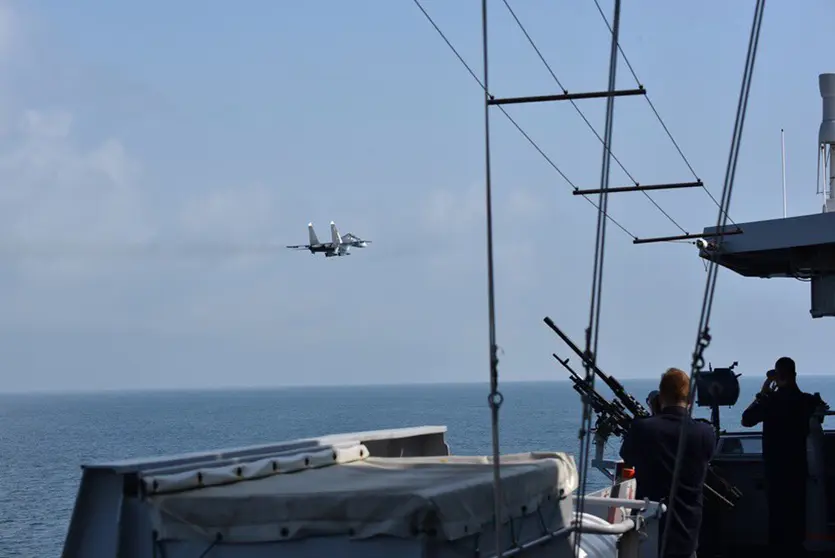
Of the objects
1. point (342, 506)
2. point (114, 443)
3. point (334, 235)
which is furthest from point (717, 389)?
point (114, 443)

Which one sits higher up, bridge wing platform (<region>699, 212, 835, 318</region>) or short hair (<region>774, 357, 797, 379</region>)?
bridge wing platform (<region>699, 212, 835, 318</region>)

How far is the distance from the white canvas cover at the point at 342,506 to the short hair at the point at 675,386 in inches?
60.2

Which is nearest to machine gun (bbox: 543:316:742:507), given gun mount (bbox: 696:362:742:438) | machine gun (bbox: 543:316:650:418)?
machine gun (bbox: 543:316:650:418)

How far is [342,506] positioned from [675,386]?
261 centimetres

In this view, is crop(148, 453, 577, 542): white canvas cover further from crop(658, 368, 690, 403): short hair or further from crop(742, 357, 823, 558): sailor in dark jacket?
crop(742, 357, 823, 558): sailor in dark jacket

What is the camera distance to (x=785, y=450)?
9.71 meters

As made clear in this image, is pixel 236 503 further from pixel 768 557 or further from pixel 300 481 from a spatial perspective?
pixel 768 557

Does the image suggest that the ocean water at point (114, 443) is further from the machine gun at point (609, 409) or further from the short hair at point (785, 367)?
the short hair at point (785, 367)

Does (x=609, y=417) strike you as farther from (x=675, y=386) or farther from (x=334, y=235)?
(x=334, y=235)

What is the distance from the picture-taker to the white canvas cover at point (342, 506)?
4555 millimetres

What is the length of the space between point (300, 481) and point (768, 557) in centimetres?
626

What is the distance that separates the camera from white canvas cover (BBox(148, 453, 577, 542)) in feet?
14.9

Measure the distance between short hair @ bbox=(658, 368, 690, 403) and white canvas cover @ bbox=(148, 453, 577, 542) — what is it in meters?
1.53

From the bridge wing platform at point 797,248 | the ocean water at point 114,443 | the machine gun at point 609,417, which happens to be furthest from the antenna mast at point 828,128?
the ocean water at point 114,443
